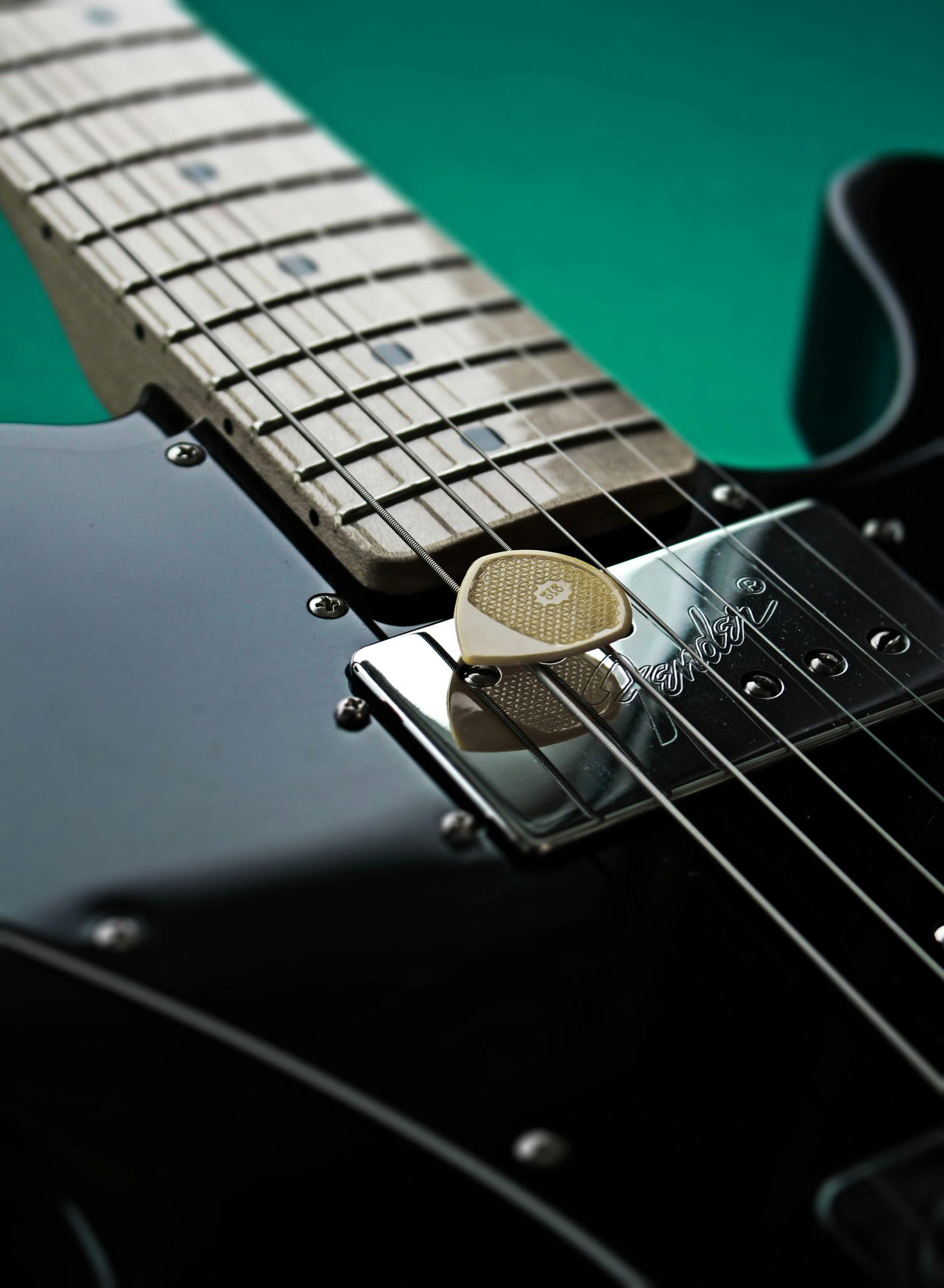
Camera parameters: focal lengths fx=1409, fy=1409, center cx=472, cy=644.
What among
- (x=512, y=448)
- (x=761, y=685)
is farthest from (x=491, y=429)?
(x=761, y=685)

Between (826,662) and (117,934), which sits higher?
(826,662)

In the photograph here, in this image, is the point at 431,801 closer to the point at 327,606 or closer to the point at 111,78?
the point at 327,606

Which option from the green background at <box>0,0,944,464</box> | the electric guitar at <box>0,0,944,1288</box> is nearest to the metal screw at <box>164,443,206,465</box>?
the electric guitar at <box>0,0,944,1288</box>

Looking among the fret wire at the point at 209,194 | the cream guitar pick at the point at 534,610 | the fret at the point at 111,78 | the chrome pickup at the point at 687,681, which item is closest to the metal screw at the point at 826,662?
the chrome pickup at the point at 687,681

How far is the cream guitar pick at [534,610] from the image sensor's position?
0.68 meters

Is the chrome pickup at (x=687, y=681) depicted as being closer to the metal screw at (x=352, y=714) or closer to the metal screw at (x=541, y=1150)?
the metal screw at (x=352, y=714)

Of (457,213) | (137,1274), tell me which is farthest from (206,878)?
(457,213)

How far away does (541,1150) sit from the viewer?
20.7 inches

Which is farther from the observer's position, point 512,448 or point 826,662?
point 512,448

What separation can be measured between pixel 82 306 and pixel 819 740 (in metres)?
0.57

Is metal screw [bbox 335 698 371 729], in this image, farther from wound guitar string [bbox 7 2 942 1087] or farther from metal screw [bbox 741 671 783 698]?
metal screw [bbox 741 671 783 698]

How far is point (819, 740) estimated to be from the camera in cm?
70

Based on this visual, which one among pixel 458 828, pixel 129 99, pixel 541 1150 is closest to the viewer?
pixel 541 1150

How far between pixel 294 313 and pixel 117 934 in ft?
1.57
